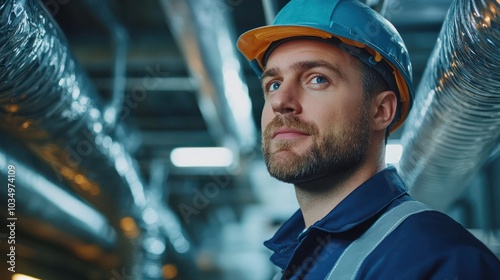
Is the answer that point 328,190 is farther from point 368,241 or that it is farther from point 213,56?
point 213,56

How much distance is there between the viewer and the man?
3.93 ft

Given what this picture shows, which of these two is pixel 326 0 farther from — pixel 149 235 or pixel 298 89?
pixel 149 235

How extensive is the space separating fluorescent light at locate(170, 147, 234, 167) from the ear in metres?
2.94

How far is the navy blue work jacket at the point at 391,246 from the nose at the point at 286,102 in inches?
9.7

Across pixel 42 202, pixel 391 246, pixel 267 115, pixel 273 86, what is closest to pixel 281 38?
pixel 273 86

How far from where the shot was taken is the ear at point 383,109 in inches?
61.9

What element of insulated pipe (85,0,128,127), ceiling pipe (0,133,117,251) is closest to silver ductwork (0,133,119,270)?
ceiling pipe (0,133,117,251)

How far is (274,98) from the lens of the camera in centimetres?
149

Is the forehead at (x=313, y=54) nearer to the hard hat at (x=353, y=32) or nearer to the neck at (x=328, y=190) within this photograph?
the hard hat at (x=353, y=32)

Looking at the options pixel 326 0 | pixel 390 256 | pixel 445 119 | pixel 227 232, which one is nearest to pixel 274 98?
pixel 326 0

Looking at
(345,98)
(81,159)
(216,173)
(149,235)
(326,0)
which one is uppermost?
(216,173)

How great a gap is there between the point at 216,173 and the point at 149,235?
0.99 metres

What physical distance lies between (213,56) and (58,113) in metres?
0.70

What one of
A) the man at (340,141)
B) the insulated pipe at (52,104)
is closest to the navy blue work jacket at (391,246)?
the man at (340,141)
